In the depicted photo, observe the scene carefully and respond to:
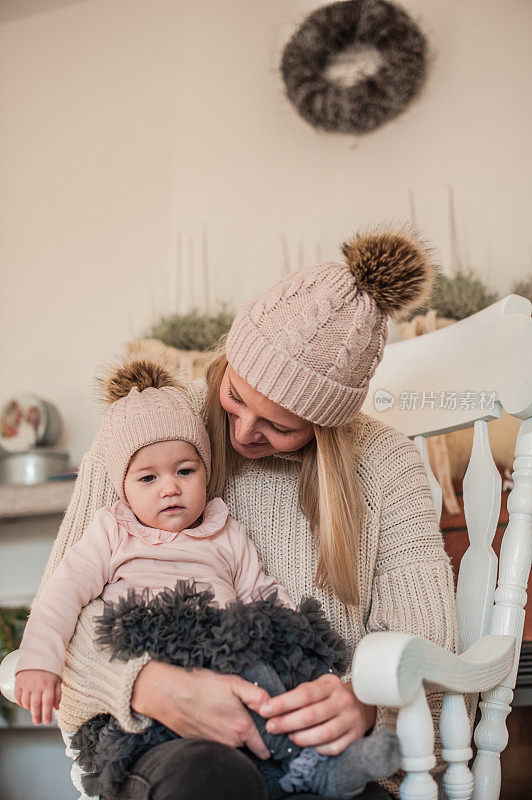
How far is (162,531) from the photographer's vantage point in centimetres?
108

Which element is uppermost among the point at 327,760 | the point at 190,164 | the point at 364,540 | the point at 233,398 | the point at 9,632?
the point at 190,164

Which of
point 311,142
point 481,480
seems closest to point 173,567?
point 481,480

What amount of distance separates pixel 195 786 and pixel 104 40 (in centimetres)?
282

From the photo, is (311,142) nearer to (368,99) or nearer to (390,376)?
(368,99)

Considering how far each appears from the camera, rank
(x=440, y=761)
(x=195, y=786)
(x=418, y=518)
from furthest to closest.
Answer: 1. (x=418, y=518)
2. (x=440, y=761)
3. (x=195, y=786)

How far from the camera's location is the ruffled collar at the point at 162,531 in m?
1.06

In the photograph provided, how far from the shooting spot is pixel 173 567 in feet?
3.43

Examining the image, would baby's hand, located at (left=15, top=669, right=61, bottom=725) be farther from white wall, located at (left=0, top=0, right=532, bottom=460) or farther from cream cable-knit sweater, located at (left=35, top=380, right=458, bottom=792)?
white wall, located at (left=0, top=0, right=532, bottom=460)

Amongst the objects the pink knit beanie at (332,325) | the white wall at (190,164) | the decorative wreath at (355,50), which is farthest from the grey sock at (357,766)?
the decorative wreath at (355,50)

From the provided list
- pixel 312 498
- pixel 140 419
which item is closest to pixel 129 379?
pixel 140 419

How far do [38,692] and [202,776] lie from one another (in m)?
0.28

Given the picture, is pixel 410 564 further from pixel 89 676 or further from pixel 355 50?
pixel 355 50

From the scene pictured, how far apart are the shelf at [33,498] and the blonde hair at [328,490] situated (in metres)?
1.09

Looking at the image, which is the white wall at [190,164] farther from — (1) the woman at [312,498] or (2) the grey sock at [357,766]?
(2) the grey sock at [357,766]
